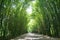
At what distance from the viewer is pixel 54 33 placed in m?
21.7

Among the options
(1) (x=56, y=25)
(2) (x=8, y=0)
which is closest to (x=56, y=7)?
(1) (x=56, y=25)

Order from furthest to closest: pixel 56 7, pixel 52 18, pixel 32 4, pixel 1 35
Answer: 1. pixel 32 4
2. pixel 52 18
3. pixel 56 7
4. pixel 1 35

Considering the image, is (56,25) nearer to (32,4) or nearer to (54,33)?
(54,33)

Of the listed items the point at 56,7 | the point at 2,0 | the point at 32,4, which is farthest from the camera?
the point at 32,4


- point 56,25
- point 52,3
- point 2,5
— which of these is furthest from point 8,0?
point 56,25

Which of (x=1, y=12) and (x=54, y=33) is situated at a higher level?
(x=1, y=12)

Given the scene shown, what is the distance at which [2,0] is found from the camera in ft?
47.4

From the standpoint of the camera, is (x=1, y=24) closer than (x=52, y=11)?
Yes

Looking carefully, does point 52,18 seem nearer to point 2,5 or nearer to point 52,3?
point 52,3

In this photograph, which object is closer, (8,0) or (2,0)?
(2,0)

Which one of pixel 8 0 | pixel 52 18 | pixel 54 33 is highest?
pixel 8 0

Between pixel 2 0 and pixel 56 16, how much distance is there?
7925mm

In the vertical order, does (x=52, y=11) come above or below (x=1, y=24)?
above

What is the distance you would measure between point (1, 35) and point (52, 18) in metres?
7.87
